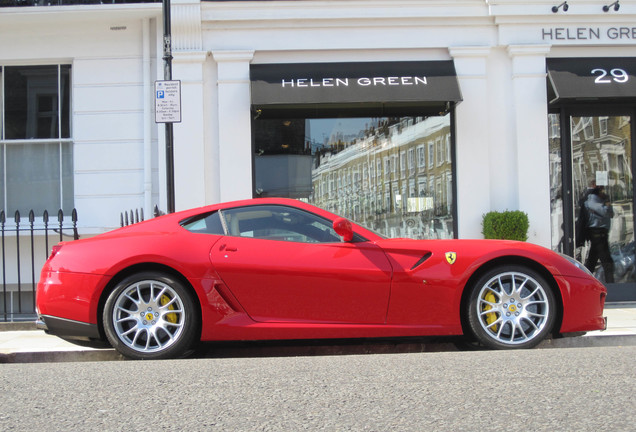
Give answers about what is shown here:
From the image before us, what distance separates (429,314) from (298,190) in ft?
17.5

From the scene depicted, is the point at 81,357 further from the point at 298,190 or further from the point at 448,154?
the point at 448,154

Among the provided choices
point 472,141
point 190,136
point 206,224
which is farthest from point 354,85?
point 206,224

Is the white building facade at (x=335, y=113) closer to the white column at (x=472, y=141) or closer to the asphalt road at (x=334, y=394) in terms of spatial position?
the white column at (x=472, y=141)

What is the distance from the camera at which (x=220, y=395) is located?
13.1 ft

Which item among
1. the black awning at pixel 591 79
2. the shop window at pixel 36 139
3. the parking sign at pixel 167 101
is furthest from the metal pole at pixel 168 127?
the black awning at pixel 591 79

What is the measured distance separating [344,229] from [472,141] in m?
5.31

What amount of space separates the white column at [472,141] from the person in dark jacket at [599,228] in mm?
1594

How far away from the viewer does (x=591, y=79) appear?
1000 cm

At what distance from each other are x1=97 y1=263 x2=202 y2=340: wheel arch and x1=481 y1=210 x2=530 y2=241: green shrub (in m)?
5.46

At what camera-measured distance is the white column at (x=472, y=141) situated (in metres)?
10.3

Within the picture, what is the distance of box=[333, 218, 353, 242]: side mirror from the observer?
5520 mm

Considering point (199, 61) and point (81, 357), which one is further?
point (199, 61)

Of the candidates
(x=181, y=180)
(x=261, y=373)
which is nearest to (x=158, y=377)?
(x=261, y=373)

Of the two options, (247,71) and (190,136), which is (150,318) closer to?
(190,136)
